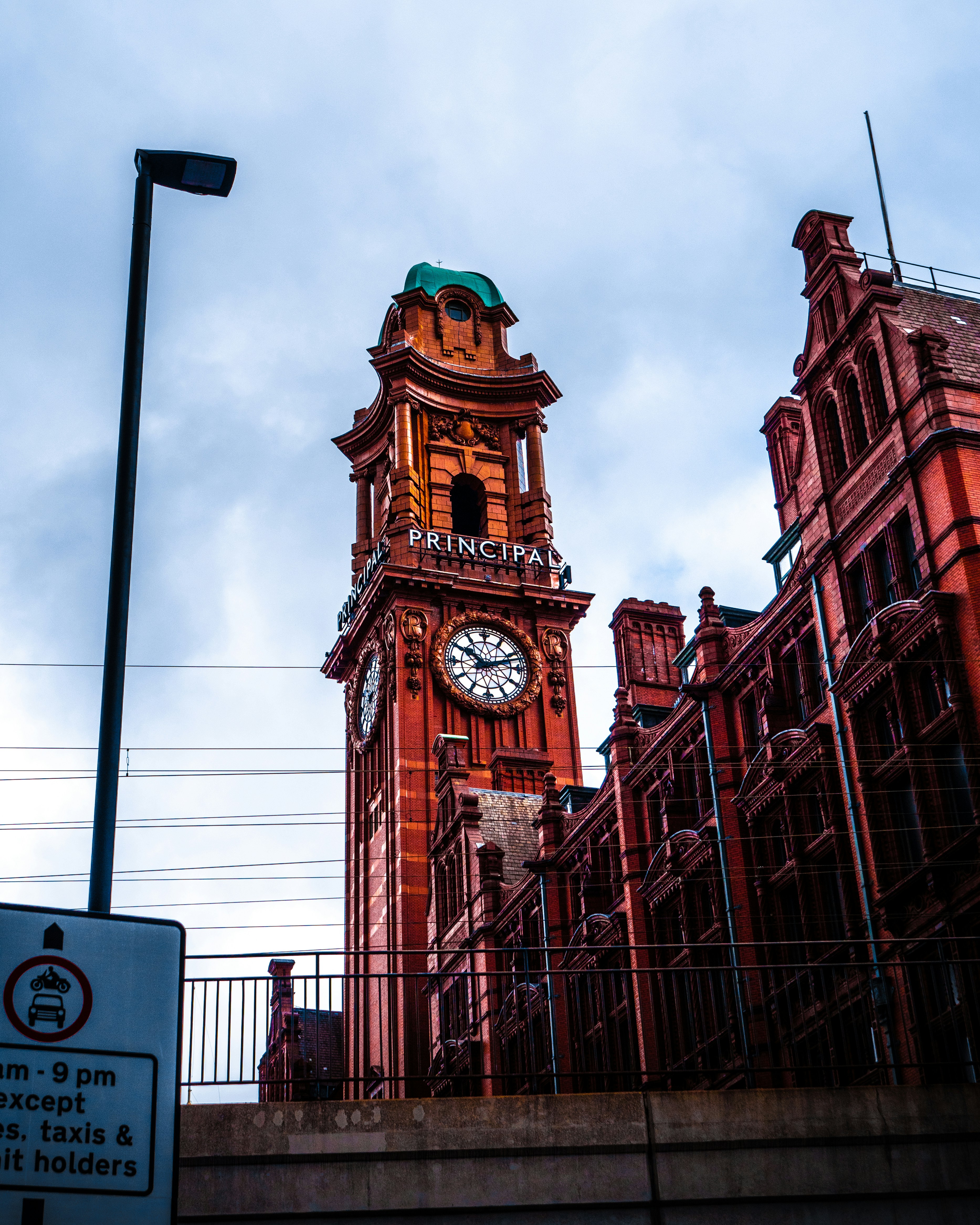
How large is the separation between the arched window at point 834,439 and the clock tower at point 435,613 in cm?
3486

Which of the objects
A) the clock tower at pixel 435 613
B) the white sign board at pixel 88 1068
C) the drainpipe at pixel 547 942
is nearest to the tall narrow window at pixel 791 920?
the drainpipe at pixel 547 942

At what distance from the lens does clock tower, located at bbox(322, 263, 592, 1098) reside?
80.7m

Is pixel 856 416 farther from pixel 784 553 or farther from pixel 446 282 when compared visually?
pixel 446 282

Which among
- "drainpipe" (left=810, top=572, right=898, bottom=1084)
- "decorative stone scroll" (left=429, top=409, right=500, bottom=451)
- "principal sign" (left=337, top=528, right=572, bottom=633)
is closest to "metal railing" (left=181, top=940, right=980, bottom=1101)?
"drainpipe" (left=810, top=572, right=898, bottom=1084)

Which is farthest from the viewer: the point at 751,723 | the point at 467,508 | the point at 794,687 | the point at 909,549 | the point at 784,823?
the point at 467,508

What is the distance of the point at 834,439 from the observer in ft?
131

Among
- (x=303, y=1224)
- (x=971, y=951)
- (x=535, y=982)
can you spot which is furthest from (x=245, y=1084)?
→ (x=535, y=982)

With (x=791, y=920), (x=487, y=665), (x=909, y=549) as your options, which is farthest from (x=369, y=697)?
(x=909, y=549)

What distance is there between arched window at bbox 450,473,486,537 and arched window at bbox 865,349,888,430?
2403 inches

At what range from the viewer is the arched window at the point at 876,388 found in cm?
3762

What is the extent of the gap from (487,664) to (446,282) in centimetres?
3019

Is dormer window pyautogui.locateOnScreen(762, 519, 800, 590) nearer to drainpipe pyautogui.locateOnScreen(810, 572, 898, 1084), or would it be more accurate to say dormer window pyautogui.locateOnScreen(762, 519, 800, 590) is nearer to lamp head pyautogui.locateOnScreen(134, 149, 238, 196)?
drainpipe pyautogui.locateOnScreen(810, 572, 898, 1084)

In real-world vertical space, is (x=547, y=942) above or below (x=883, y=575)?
below

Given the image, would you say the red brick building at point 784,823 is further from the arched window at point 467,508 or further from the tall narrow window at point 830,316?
the arched window at point 467,508
